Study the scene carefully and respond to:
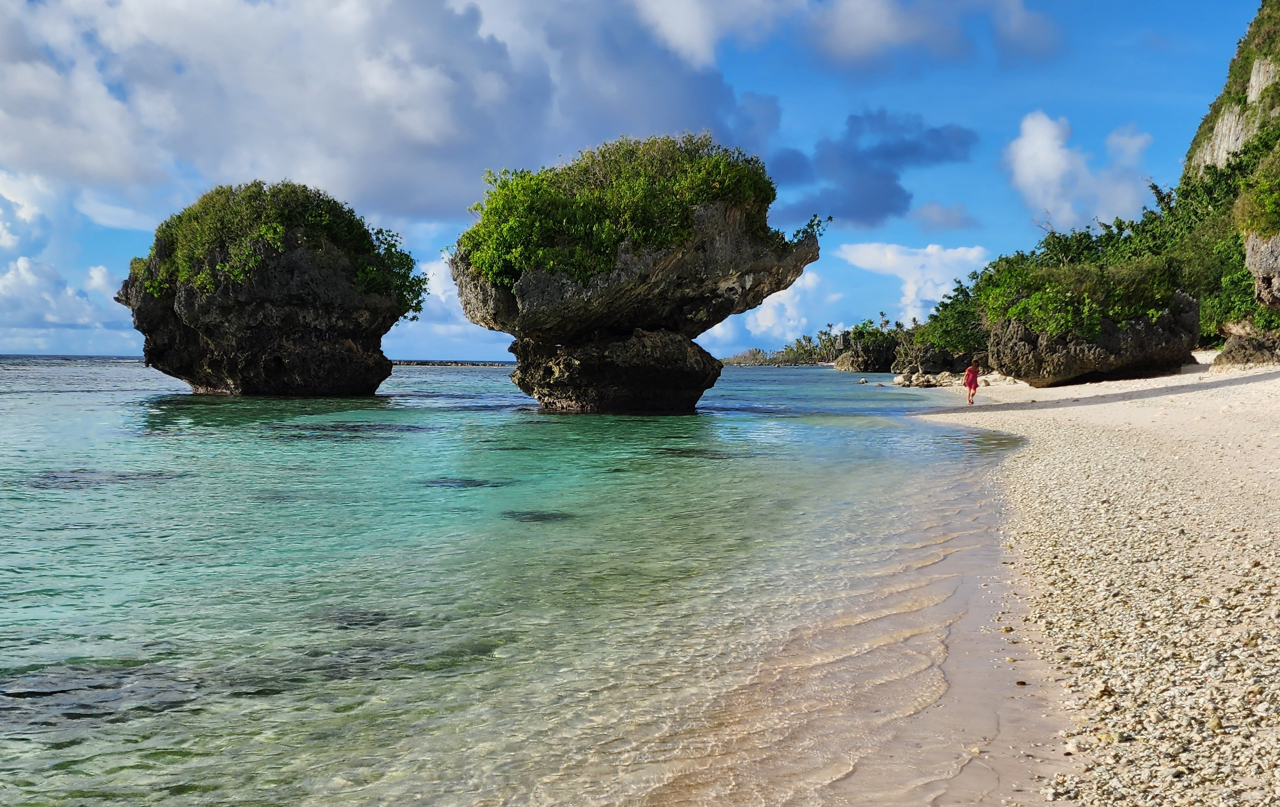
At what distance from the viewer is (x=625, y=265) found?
25922mm

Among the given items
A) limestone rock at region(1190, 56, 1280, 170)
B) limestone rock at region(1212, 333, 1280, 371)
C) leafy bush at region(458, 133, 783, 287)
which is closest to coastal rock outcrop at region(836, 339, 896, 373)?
limestone rock at region(1190, 56, 1280, 170)

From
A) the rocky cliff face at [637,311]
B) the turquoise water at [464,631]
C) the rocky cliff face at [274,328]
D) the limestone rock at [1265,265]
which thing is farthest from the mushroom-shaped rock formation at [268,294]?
the limestone rock at [1265,265]

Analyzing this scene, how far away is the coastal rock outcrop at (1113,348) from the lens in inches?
1377

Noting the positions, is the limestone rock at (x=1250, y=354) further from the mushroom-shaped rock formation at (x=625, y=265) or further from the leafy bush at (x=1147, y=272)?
the mushroom-shaped rock formation at (x=625, y=265)

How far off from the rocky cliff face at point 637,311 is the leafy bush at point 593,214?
0.46 meters

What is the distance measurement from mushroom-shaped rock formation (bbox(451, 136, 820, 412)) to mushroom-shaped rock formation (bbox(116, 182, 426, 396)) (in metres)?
12.8

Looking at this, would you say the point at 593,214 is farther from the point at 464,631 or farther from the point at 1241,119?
the point at 1241,119

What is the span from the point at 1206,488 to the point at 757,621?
789 centimetres

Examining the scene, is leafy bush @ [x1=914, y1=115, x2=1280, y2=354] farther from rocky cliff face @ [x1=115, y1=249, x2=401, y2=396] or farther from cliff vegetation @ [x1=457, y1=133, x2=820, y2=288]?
rocky cliff face @ [x1=115, y1=249, x2=401, y2=396]

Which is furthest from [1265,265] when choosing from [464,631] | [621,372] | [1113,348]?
[464,631]

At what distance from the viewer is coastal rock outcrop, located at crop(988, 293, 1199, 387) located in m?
35.0

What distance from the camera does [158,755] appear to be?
406 centimetres

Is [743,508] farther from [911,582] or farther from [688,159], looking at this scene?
[688,159]

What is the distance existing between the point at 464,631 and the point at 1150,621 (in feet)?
16.3
